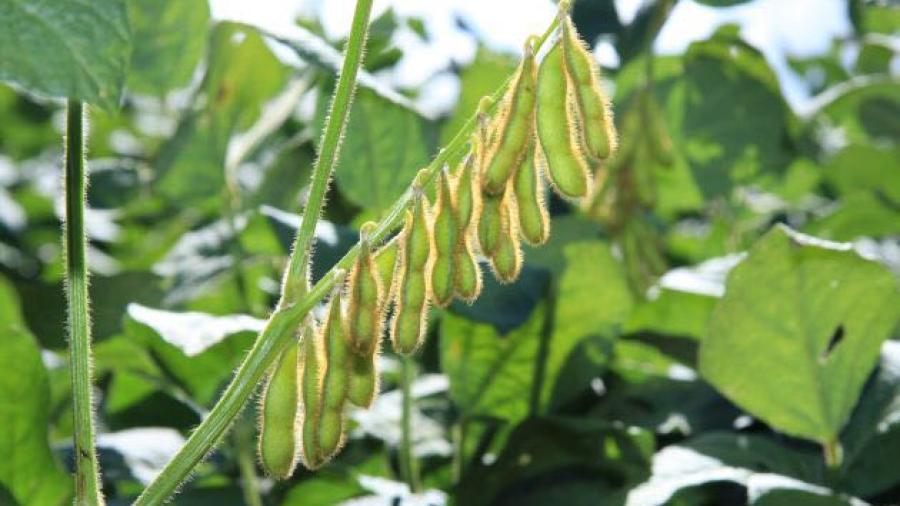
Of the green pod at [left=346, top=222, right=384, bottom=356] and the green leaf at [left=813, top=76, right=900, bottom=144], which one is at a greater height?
the green pod at [left=346, top=222, right=384, bottom=356]

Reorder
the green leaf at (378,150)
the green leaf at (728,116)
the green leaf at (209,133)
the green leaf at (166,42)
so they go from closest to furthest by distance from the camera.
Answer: the green leaf at (378,150), the green leaf at (166,42), the green leaf at (209,133), the green leaf at (728,116)

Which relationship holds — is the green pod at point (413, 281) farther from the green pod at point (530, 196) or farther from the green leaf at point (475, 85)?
the green leaf at point (475, 85)

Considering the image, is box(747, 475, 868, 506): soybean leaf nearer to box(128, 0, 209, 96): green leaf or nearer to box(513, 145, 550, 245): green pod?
box(513, 145, 550, 245): green pod

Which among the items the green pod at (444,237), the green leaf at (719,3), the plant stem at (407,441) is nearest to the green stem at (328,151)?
the green pod at (444,237)

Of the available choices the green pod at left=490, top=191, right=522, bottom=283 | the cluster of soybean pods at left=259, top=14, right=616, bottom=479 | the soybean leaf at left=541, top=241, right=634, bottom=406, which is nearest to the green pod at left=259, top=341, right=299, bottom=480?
the cluster of soybean pods at left=259, top=14, right=616, bottom=479

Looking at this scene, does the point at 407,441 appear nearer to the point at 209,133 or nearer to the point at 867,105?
the point at 209,133

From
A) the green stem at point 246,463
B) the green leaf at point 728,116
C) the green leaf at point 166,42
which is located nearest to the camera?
the green stem at point 246,463

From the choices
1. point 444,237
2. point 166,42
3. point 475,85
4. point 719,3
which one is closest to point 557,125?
point 444,237
